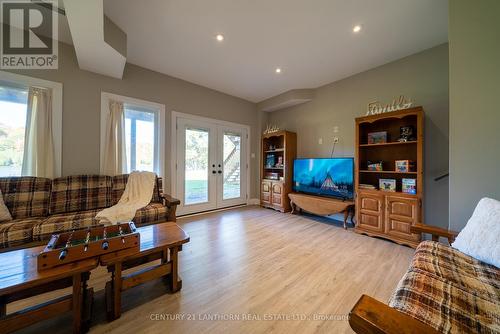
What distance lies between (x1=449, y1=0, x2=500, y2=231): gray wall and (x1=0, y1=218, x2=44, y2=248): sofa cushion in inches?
157

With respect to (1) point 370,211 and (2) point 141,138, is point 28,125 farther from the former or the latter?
(1) point 370,211

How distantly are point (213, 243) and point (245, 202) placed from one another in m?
2.27

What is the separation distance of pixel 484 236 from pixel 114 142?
4.01 m

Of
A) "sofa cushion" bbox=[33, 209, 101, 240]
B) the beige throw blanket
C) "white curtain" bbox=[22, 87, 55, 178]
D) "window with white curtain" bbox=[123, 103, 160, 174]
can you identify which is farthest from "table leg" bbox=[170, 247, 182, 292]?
"white curtain" bbox=[22, 87, 55, 178]

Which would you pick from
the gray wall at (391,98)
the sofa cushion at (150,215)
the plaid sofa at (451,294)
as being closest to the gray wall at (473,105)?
the plaid sofa at (451,294)

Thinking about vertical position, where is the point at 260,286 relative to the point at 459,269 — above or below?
below

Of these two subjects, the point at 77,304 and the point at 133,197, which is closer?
the point at 77,304

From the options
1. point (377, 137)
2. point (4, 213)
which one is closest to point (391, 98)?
point (377, 137)

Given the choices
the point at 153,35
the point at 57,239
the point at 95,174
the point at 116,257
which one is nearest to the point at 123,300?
the point at 116,257

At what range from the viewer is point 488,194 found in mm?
1511

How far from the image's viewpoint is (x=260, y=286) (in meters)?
1.58

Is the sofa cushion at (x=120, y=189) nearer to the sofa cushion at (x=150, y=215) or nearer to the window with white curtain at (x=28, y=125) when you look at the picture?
the sofa cushion at (x=150, y=215)

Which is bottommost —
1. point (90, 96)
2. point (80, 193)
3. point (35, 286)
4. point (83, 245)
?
point (35, 286)

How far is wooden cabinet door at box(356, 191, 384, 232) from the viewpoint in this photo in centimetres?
256
